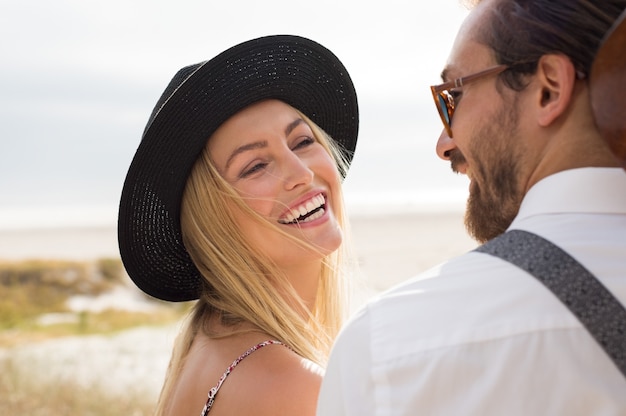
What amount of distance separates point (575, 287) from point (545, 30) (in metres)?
0.50

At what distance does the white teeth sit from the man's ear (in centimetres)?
120

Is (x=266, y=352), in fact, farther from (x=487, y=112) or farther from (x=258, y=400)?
(x=487, y=112)

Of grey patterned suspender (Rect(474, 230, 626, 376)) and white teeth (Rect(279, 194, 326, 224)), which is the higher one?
grey patterned suspender (Rect(474, 230, 626, 376))

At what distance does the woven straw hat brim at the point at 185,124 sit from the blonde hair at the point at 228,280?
0.08m

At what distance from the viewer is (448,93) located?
162 centimetres

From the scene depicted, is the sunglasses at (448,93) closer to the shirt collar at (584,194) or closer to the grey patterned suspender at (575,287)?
the shirt collar at (584,194)

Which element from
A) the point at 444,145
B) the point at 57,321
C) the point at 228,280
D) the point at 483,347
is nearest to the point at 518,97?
the point at 444,145

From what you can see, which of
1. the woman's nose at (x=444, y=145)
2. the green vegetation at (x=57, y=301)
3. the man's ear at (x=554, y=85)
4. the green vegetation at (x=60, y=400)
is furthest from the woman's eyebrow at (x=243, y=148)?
the green vegetation at (x=57, y=301)

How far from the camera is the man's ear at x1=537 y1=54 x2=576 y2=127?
53.5 inches

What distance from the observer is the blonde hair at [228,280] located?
7.70ft

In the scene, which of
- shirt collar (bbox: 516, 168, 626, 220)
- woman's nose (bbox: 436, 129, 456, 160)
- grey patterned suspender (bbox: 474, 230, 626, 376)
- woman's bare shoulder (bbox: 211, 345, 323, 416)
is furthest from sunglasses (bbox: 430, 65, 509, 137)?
woman's bare shoulder (bbox: 211, 345, 323, 416)

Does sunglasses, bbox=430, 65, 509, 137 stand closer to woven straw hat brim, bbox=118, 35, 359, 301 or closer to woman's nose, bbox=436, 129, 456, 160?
woman's nose, bbox=436, 129, 456, 160

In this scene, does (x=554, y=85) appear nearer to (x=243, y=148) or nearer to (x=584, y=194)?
(x=584, y=194)

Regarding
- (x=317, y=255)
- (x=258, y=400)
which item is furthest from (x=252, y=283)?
(x=258, y=400)
